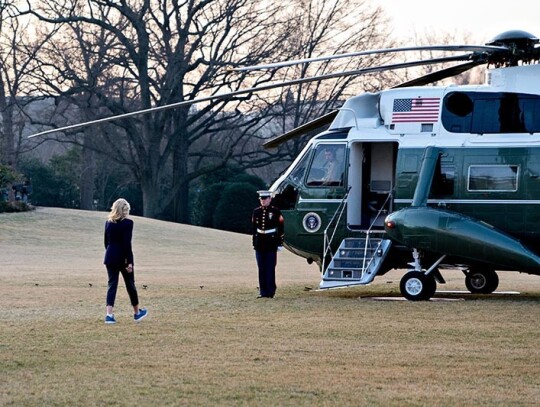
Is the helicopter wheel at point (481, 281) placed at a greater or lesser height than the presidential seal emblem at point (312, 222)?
lesser

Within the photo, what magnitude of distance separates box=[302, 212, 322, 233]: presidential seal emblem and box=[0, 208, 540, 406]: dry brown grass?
1130 mm

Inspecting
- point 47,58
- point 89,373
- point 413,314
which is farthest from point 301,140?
point 89,373

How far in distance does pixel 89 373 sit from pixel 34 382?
609 millimetres

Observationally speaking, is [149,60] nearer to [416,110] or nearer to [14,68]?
[14,68]

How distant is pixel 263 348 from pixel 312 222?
Answer: 7887 mm

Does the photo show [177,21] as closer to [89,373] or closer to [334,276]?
[334,276]

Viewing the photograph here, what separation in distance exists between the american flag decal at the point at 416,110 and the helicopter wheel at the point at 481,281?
120 inches

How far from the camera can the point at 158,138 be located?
179 feet

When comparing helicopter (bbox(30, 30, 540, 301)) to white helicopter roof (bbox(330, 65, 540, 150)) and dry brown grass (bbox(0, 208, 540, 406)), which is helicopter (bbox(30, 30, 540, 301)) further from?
dry brown grass (bbox(0, 208, 540, 406))

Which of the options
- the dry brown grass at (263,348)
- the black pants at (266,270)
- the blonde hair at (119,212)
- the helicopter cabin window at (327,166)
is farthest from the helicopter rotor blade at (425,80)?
the blonde hair at (119,212)

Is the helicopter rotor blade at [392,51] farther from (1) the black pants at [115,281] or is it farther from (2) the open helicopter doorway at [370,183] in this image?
(2) the open helicopter doorway at [370,183]

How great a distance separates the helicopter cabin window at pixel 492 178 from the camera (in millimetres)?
19000

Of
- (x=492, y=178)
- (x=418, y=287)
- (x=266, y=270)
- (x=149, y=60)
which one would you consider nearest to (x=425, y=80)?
(x=492, y=178)

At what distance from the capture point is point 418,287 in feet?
62.1
